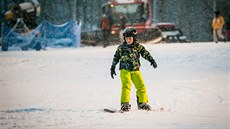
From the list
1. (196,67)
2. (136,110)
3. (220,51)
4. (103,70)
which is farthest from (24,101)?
(220,51)

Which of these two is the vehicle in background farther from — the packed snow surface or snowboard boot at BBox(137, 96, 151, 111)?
snowboard boot at BBox(137, 96, 151, 111)

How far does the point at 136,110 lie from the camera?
7.88 metres

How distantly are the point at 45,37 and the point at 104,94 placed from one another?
52.3 feet

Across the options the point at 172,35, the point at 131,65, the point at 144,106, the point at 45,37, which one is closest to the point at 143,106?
the point at 144,106

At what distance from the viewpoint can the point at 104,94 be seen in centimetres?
995

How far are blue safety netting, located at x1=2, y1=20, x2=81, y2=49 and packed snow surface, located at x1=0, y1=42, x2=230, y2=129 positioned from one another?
6.69 metres

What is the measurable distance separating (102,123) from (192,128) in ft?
4.42

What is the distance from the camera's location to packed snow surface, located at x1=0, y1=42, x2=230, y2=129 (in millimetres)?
6840

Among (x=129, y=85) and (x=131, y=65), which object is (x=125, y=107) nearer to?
(x=129, y=85)

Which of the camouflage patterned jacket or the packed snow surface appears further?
the camouflage patterned jacket

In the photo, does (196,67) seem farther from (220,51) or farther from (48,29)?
(48,29)

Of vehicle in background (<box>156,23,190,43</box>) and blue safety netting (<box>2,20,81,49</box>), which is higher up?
blue safety netting (<box>2,20,81,49</box>)

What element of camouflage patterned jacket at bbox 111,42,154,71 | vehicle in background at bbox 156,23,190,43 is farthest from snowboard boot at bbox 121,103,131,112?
vehicle in background at bbox 156,23,190,43

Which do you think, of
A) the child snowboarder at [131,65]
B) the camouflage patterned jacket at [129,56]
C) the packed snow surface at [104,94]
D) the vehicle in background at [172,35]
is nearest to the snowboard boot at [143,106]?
the child snowboarder at [131,65]
